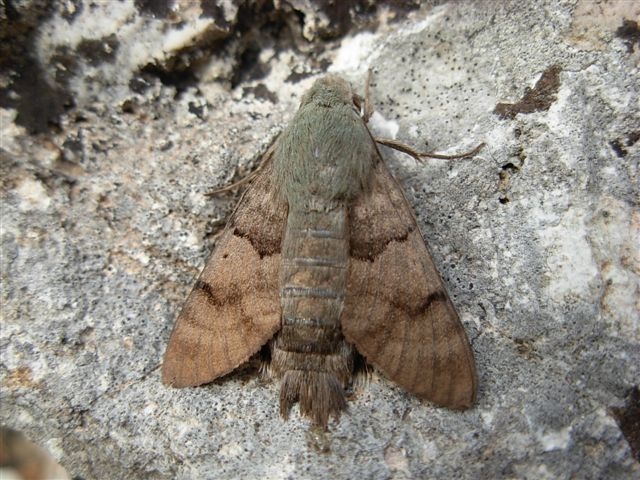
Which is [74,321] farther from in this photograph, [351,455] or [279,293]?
[351,455]

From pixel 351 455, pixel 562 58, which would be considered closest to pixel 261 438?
pixel 351 455

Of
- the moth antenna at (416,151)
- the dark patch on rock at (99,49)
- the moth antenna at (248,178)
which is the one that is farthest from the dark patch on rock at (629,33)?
the dark patch on rock at (99,49)

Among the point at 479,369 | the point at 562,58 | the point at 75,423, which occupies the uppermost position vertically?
the point at 562,58

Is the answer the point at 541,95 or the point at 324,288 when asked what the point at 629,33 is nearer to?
the point at 541,95

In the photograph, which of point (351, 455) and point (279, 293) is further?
point (279, 293)

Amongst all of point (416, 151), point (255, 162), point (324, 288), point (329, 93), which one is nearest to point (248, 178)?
point (255, 162)

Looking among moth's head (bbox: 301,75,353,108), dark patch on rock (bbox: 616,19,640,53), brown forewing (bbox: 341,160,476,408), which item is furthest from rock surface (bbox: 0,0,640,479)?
moth's head (bbox: 301,75,353,108)

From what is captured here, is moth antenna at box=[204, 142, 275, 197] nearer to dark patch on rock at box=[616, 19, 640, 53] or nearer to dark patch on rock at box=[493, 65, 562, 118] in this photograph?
dark patch on rock at box=[493, 65, 562, 118]
